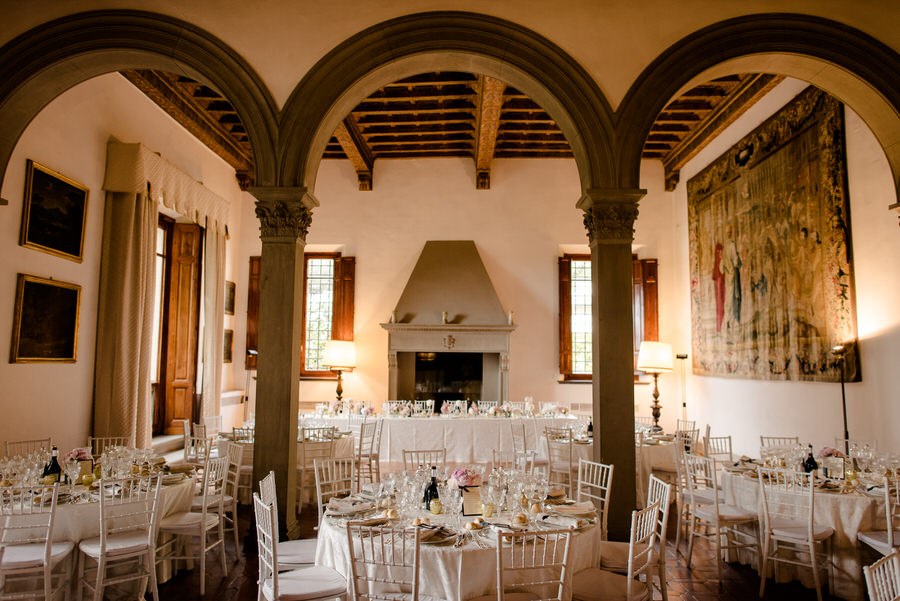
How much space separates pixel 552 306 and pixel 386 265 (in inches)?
127

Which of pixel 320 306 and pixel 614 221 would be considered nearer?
pixel 614 221

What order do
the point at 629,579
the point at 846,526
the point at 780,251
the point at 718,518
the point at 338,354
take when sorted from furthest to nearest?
1. the point at 338,354
2. the point at 780,251
3. the point at 718,518
4. the point at 846,526
5. the point at 629,579

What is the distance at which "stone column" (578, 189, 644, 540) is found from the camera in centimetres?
470

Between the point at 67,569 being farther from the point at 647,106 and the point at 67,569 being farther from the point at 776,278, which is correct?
the point at 776,278

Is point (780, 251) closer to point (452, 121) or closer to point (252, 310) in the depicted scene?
point (452, 121)

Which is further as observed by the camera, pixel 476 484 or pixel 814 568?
pixel 814 568

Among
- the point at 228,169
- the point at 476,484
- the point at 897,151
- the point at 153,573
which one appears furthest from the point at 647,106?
the point at 228,169

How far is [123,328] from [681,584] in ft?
20.9

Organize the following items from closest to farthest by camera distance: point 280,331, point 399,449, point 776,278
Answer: point 280,331 → point 776,278 → point 399,449

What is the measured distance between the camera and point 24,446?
5.44 meters

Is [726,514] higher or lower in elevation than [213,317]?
lower

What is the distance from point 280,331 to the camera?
4.80m

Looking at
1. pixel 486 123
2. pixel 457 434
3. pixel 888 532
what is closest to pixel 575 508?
pixel 888 532

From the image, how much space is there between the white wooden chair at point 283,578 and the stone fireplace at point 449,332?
22.6ft
